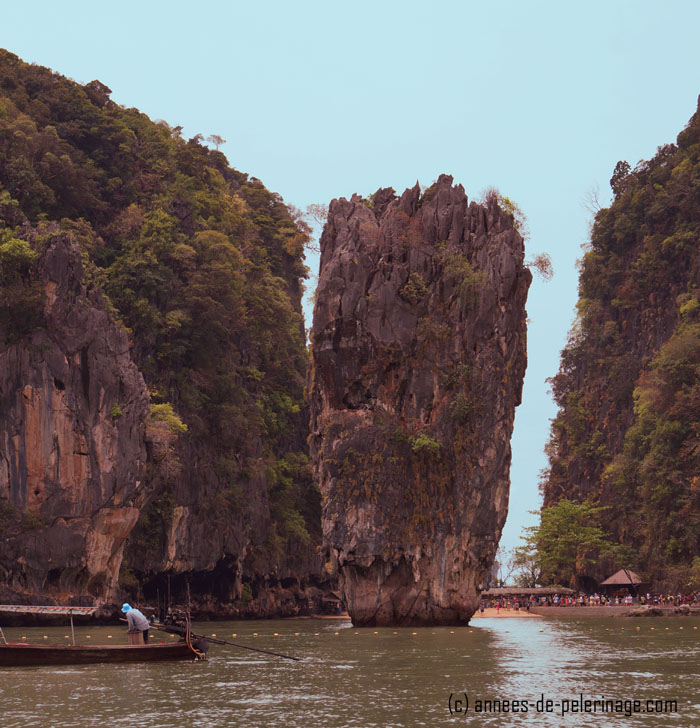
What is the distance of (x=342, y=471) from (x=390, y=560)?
4154mm

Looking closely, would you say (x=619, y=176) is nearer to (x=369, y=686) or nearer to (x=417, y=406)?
(x=417, y=406)

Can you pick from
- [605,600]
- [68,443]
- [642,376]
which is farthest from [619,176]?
[68,443]

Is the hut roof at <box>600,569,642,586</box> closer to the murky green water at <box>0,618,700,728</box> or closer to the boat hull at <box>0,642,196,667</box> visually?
the murky green water at <box>0,618,700,728</box>

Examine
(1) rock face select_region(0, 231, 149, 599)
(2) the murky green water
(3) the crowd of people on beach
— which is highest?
(1) rock face select_region(0, 231, 149, 599)

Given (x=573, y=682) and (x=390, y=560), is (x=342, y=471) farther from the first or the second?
(x=573, y=682)

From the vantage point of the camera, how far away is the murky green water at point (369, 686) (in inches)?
630

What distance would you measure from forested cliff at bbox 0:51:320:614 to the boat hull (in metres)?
19.9

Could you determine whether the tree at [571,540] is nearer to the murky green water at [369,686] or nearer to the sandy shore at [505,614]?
the sandy shore at [505,614]

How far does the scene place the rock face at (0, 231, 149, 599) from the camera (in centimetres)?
4209

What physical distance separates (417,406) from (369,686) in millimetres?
24605

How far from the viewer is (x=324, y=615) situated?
6762cm

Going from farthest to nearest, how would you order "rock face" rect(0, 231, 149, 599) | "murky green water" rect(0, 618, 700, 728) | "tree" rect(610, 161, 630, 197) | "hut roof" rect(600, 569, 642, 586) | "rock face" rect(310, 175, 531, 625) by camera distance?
"tree" rect(610, 161, 630, 197) < "hut roof" rect(600, 569, 642, 586) < "rock face" rect(310, 175, 531, 625) < "rock face" rect(0, 231, 149, 599) < "murky green water" rect(0, 618, 700, 728)

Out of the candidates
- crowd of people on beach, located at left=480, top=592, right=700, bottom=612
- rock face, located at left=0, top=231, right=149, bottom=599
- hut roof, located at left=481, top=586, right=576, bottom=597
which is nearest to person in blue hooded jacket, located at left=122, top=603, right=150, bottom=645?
rock face, located at left=0, top=231, right=149, bottom=599

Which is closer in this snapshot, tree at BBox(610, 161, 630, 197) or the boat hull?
the boat hull
